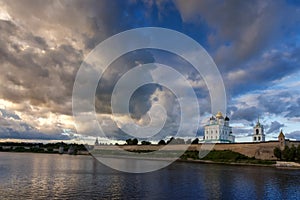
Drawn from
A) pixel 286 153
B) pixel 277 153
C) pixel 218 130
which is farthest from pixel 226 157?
pixel 218 130

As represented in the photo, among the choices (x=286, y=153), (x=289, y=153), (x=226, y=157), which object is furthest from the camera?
(x=226, y=157)

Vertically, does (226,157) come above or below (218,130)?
below

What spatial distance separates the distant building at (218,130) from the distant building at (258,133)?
6856 millimetres

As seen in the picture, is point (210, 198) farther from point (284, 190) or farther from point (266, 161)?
point (266, 161)

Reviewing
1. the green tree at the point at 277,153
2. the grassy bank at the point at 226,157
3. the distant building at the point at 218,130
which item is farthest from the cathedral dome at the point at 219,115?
the green tree at the point at 277,153

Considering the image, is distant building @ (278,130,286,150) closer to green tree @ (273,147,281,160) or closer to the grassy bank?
green tree @ (273,147,281,160)

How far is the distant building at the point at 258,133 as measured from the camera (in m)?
65.2

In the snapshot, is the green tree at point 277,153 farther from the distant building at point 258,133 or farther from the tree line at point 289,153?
the distant building at point 258,133

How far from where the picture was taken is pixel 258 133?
65688 millimetres

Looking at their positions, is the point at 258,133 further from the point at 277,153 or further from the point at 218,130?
the point at 277,153

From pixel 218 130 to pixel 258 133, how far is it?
8.43 m

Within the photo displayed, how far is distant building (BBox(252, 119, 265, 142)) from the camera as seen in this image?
65.2 m

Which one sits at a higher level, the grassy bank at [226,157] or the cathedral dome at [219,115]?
the cathedral dome at [219,115]

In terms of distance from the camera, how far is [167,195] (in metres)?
17.4
